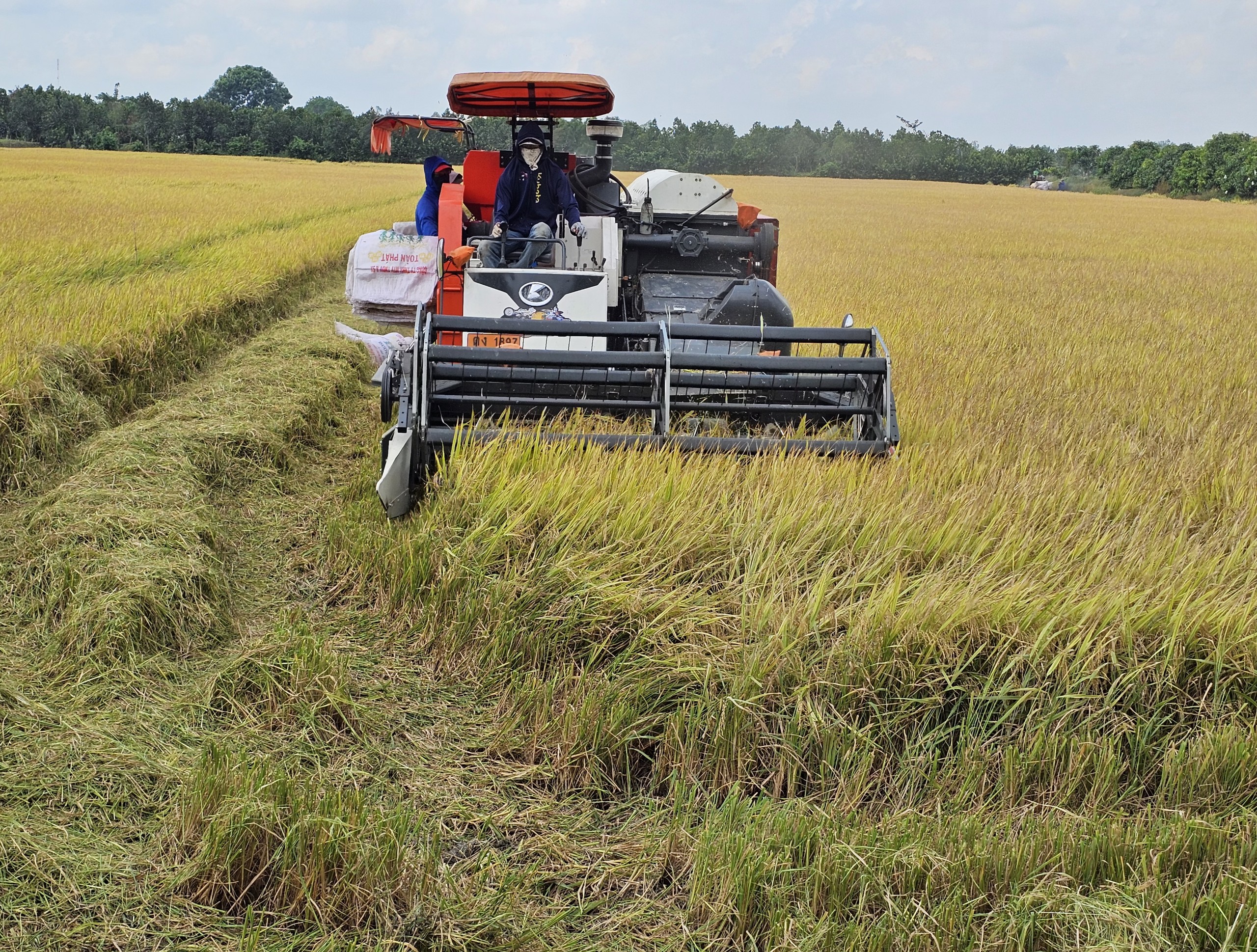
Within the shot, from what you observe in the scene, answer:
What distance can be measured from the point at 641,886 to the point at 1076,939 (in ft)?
3.46

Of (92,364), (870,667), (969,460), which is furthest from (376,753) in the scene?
(92,364)

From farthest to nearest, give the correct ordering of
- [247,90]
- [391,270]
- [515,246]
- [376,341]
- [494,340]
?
[247,90]
[376,341]
[391,270]
[515,246]
[494,340]

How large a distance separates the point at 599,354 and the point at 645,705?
2221 millimetres

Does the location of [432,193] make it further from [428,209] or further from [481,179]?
[481,179]

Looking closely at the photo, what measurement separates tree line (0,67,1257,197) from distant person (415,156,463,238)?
37306 millimetres

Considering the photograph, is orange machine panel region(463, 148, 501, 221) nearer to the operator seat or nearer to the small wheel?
the operator seat

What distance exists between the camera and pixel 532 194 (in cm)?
730

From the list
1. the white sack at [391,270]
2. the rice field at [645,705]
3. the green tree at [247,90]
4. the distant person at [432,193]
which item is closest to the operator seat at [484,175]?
the distant person at [432,193]

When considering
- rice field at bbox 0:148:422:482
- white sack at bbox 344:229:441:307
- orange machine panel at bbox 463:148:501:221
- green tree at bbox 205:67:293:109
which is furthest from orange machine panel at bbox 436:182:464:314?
green tree at bbox 205:67:293:109

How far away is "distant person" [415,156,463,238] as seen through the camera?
845 cm

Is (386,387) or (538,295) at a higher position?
(538,295)

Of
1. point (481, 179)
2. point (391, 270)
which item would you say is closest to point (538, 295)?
point (481, 179)

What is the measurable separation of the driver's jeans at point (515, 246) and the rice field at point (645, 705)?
6.86ft

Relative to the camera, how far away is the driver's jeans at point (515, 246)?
7.04 m
